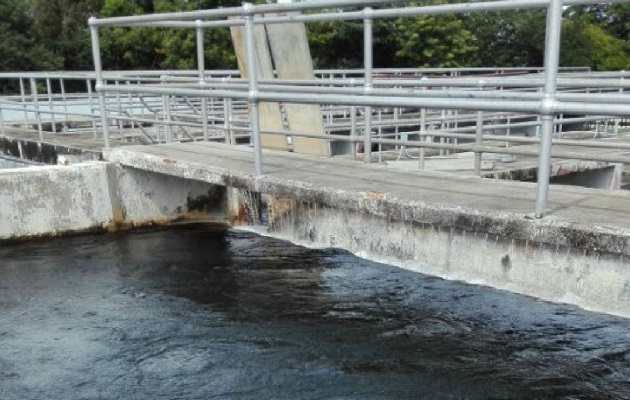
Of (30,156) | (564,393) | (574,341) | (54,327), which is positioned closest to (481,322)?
(574,341)

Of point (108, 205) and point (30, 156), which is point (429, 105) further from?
point (30, 156)

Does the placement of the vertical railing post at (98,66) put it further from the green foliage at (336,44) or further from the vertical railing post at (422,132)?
the green foliage at (336,44)

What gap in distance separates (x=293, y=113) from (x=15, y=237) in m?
3.37

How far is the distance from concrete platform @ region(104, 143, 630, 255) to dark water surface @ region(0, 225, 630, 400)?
2.17ft

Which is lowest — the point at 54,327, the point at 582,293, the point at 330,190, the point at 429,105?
the point at 54,327

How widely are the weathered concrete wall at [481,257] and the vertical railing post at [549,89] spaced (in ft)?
1.10

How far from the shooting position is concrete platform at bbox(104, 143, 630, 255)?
3375 millimetres

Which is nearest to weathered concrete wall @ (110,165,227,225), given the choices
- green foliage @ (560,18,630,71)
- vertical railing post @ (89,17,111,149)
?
vertical railing post @ (89,17,111,149)

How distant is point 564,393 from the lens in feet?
11.4

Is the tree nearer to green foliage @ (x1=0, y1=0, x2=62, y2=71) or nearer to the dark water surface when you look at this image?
green foliage @ (x1=0, y1=0, x2=62, y2=71)

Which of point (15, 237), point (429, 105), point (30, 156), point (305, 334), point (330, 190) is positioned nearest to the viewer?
point (429, 105)

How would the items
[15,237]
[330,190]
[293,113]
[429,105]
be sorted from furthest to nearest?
[293,113] → [15,237] → [330,190] → [429,105]

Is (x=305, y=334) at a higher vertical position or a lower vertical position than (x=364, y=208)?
lower

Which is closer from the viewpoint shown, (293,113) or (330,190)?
(330,190)
